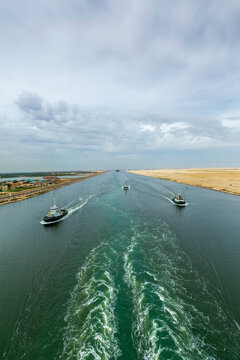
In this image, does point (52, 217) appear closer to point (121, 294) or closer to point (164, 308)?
point (121, 294)

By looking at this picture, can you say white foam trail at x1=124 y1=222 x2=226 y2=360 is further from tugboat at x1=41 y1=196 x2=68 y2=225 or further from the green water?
tugboat at x1=41 y1=196 x2=68 y2=225

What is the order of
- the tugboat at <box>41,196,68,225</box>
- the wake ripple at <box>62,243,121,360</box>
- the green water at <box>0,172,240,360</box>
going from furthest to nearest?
the tugboat at <box>41,196,68,225</box>
the green water at <box>0,172,240,360</box>
the wake ripple at <box>62,243,121,360</box>

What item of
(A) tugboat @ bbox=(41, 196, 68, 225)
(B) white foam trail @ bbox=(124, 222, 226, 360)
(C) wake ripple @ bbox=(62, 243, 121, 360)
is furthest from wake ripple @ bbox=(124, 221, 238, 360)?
(A) tugboat @ bbox=(41, 196, 68, 225)

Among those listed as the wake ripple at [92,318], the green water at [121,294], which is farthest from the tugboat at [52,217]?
the wake ripple at [92,318]

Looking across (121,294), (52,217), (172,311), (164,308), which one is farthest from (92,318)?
(52,217)

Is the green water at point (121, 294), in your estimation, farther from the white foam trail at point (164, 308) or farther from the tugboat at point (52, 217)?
the tugboat at point (52, 217)

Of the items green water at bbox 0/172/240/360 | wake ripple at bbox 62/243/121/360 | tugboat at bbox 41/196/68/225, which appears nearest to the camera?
wake ripple at bbox 62/243/121/360

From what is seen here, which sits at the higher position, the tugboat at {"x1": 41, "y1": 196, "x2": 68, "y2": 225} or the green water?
the tugboat at {"x1": 41, "y1": 196, "x2": 68, "y2": 225}
